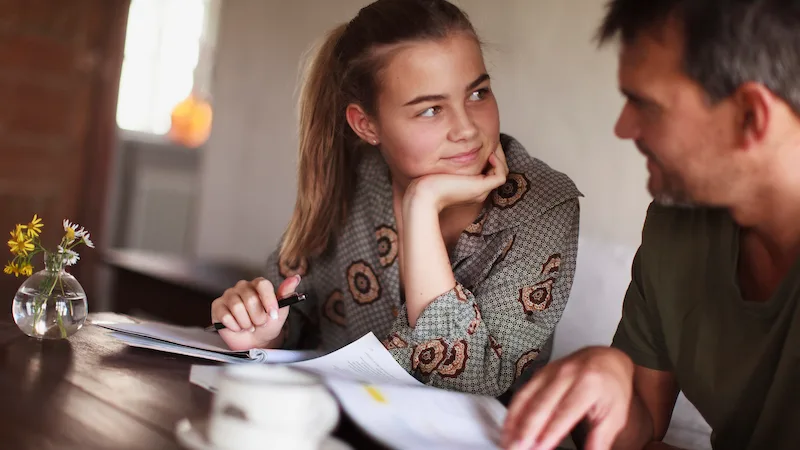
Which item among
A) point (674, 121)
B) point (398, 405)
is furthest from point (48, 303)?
point (674, 121)

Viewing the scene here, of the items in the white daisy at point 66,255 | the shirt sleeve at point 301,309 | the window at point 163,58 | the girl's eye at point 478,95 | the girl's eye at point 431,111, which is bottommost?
the shirt sleeve at point 301,309

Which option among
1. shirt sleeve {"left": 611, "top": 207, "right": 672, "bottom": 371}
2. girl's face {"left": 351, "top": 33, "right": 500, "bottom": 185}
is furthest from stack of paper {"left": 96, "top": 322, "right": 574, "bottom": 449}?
girl's face {"left": 351, "top": 33, "right": 500, "bottom": 185}

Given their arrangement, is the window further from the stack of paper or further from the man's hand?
the man's hand

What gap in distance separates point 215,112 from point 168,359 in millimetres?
1859

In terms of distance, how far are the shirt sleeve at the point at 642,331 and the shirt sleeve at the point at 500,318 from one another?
153 millimetres

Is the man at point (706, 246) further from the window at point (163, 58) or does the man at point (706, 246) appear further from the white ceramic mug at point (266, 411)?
the window at point (163, 58)

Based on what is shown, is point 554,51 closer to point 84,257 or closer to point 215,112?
point 215,112

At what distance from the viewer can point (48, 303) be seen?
110 cm

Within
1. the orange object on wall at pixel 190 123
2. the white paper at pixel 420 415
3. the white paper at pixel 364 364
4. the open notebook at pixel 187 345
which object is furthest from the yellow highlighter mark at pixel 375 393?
the orange object on wall at pixel 190 123

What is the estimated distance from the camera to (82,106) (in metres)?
3.24

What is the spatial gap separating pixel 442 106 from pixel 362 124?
20 cm

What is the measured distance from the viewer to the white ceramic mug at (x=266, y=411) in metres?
0.64

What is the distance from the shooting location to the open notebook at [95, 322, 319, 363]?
108 cm

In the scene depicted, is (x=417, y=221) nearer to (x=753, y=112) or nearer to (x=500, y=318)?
(x=500, y=318)
